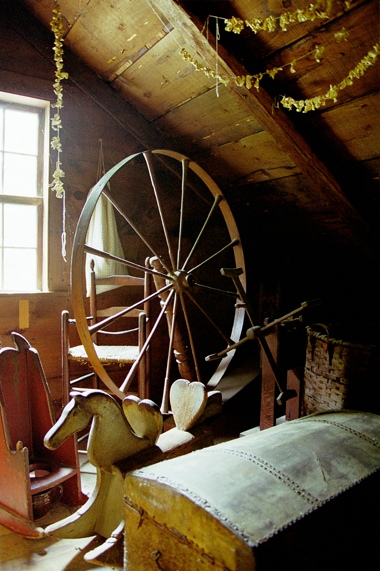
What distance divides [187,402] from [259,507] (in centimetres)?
65

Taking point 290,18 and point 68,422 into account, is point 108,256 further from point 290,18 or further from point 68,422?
point 290,18

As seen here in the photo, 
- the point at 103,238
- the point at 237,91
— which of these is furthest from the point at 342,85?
the point at 103,238

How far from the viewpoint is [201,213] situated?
3223 millimetres

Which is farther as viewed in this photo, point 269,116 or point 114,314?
point 114,314

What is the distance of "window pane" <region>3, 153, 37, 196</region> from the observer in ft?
9.05

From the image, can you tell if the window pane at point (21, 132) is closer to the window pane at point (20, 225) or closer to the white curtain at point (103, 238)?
the window pane at point (20, 225)

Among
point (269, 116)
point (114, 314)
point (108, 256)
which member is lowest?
point (114, 314)

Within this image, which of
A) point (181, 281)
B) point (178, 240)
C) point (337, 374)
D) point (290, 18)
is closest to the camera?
point (290, 18)

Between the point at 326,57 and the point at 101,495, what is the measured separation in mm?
1830

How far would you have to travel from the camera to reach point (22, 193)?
9.19 ft

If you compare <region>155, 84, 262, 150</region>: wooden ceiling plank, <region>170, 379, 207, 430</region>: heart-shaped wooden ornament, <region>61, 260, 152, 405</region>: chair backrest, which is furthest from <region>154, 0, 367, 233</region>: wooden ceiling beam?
<region>170, 379, 207, 430</region>: heart-shaped wooden ornament

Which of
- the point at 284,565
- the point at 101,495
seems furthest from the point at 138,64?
the point at 284,565

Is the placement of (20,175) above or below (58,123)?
below

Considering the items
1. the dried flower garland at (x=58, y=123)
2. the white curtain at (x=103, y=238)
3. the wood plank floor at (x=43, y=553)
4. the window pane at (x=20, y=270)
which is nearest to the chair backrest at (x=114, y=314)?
the white curtain at (x=103, y=238)
